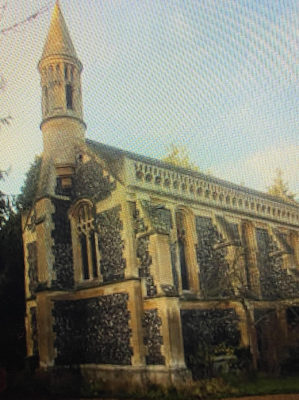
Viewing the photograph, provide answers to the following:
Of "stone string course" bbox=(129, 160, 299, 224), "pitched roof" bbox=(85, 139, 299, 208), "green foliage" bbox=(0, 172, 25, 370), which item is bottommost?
"green foliage" bbox=(0, 172, 25, 370)

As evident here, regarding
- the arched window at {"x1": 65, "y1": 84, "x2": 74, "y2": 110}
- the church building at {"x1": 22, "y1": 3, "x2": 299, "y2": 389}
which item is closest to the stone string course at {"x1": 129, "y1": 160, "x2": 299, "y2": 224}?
the church building at {"x1": 22, "y1": 3, "x2": 299, "y2": 389}

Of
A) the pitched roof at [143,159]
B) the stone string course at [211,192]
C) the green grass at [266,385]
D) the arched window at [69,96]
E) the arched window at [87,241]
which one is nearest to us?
the green grass at [266,385]

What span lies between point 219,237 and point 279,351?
5.15 m

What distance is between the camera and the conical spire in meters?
21.0

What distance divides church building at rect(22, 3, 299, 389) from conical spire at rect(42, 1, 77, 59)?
0.21 ft

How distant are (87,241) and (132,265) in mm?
2900

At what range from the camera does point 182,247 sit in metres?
18.9

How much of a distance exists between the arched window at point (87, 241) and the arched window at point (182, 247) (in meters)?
3.44

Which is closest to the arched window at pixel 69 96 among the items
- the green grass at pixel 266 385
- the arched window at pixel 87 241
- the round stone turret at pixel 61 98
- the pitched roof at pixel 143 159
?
the round stone turret at pixel 61 98

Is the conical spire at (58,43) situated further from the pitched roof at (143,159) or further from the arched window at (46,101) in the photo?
the pitched roof at (143,159)

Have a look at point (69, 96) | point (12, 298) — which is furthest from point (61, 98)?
point (12, 298)

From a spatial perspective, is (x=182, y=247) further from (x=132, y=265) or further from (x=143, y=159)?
(x=143, y=159)

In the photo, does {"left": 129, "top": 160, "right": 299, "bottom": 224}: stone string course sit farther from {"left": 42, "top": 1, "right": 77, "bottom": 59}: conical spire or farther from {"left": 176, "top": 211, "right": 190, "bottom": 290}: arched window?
{"left": 42, "top": 1, "right": 77, "bottom": 59}: conical spire

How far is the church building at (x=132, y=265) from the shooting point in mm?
15805
